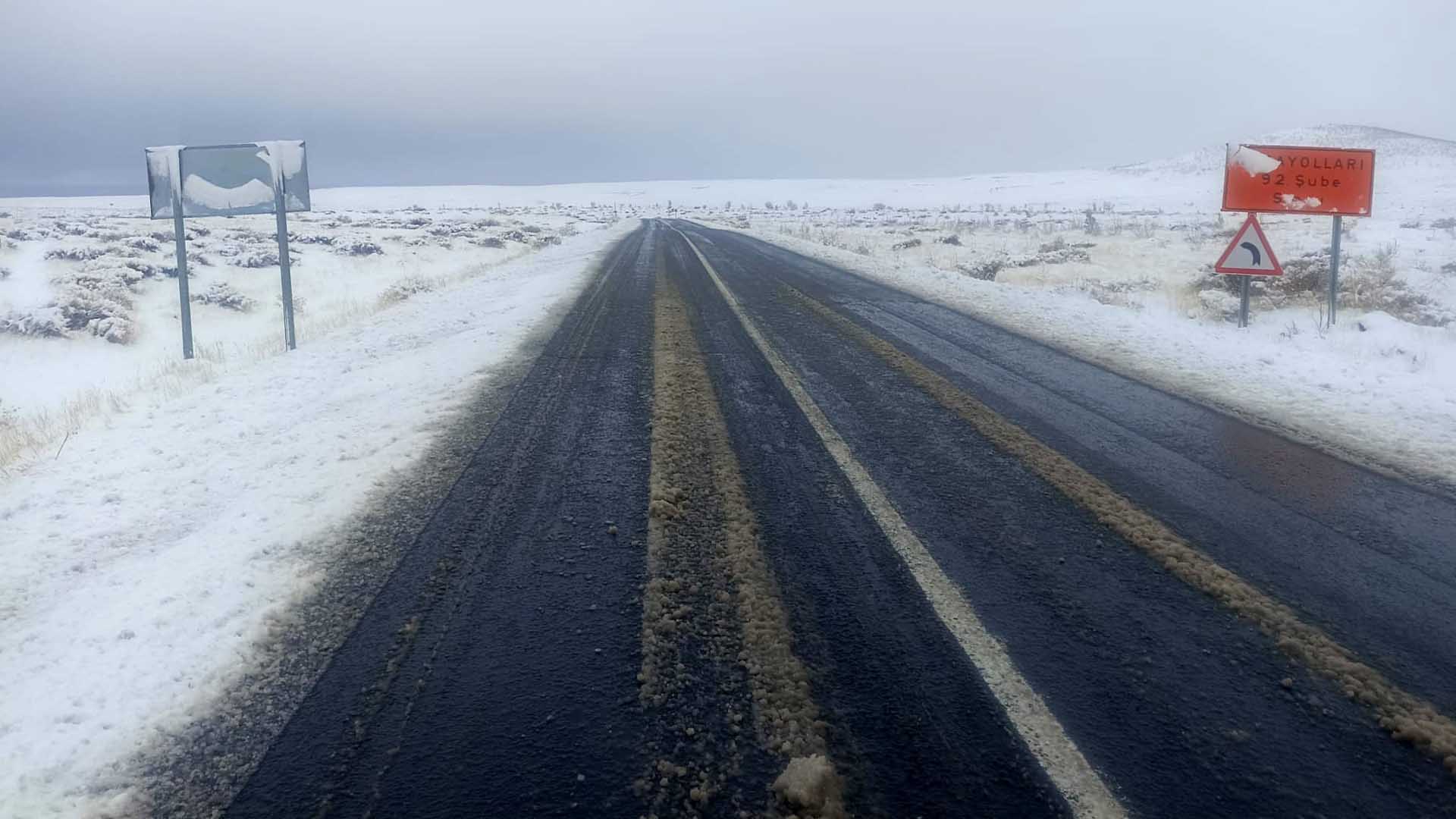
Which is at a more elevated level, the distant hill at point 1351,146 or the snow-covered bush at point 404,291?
the distant hill at point 1351,146

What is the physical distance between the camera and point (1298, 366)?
388 inches

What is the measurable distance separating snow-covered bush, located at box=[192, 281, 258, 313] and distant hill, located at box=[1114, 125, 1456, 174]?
12793cm

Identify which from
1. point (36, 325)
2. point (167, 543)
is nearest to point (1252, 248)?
point (167, 543)

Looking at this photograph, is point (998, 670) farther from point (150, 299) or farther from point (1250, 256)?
point (150, 299)

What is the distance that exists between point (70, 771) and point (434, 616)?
1340 millimetres

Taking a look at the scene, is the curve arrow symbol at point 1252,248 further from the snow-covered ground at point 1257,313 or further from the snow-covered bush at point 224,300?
the snow-covered bush at point 224,300

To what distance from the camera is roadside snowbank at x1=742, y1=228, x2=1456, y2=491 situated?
701 centimetres

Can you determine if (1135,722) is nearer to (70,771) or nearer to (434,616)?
(434,616)

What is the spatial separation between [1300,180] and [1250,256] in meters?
1.74

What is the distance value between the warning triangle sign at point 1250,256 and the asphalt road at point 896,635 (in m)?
6.32

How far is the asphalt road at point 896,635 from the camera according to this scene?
110 inches

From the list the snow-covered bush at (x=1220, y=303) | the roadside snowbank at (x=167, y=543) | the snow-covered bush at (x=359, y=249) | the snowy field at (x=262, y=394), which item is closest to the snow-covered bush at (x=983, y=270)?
the snowy field at (x=262, y=394)

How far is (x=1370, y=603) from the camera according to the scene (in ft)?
13.2

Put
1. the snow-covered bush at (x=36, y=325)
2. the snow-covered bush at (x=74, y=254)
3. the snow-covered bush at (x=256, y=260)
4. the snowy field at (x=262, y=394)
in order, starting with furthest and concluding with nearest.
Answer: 1. the snow-covered bush at (x=256, y=260)
2. the snow-covered bush at (x=74, y=254)
3. the snow-covered bush at (x=36, y=325)
4. the snowy field at (x=262, y=394)
